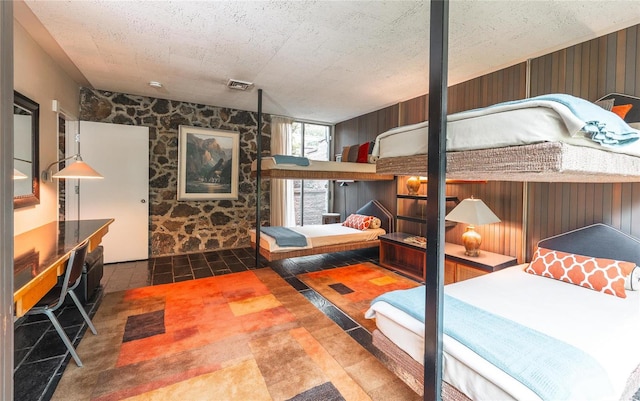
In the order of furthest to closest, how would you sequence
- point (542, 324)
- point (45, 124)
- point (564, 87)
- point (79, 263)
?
point (45, 124) → point (564, 87) → point (79, 263) → point (542, 324)

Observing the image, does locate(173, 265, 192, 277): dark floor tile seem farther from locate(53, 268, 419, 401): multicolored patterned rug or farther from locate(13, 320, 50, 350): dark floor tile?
locate(13, 320, 50, 350): dark floor tile

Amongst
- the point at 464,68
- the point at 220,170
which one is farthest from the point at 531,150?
the point at 220,170

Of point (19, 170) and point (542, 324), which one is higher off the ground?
point (19, 170)

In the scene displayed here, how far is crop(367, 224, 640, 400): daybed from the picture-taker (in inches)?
45.1

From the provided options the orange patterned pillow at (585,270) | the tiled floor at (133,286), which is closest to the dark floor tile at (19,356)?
the tiled floor at (133,286)

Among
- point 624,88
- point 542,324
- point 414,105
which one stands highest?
point 414,105

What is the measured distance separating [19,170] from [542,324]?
3970mm

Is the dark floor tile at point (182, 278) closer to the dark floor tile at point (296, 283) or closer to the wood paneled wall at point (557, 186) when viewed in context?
→ the dark floor tile at point (296, 283)

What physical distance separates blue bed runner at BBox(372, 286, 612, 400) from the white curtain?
4.22 meters

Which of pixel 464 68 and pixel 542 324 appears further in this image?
pixel 464 68

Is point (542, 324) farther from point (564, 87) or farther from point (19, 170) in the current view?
point (19, 170)

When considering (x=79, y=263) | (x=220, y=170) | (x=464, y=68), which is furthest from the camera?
(x=220, y=170)

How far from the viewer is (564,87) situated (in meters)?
2.69

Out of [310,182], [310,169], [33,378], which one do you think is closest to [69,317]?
[33,378]
